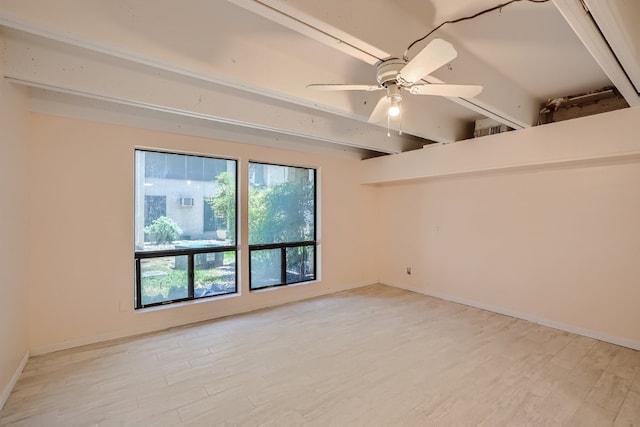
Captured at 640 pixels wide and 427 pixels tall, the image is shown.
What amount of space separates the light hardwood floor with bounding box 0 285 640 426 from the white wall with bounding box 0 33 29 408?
279 millimetres

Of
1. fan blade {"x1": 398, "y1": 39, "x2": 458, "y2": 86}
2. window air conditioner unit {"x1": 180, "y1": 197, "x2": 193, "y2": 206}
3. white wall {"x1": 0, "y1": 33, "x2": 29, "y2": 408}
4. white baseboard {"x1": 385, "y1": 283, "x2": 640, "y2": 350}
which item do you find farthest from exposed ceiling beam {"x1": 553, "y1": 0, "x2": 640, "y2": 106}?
window air conditioner unit {"x1": 180, "y1": 197, "x2": 193, "y2": 206}

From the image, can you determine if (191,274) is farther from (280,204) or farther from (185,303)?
(280,204)

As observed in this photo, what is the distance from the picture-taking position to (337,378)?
2.60 metres

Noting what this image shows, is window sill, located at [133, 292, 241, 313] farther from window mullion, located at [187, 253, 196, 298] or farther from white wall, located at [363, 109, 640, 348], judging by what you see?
white wall, located at [363, 109, 640, 348]

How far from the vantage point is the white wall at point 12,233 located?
2254 mm

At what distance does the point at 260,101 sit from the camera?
10.7 ft

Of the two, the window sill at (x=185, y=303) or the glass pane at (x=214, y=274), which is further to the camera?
the glass pane at (x=214, y=274)

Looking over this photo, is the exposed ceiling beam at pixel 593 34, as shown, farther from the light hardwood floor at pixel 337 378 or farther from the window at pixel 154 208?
the window at pixel 154 208

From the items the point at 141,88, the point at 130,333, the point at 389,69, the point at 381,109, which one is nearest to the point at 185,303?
the point at 130,333

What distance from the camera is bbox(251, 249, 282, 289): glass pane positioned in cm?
455

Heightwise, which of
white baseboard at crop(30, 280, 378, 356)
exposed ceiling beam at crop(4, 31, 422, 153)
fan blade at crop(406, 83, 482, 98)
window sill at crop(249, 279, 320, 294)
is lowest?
white baseboard at crop(30, 280, 378, 356)

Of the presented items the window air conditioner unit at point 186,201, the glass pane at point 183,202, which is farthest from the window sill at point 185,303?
the window air conditioner unit at point 186,201

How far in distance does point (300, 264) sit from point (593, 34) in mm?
4341

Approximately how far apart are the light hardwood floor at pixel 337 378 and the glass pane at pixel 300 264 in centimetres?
122
